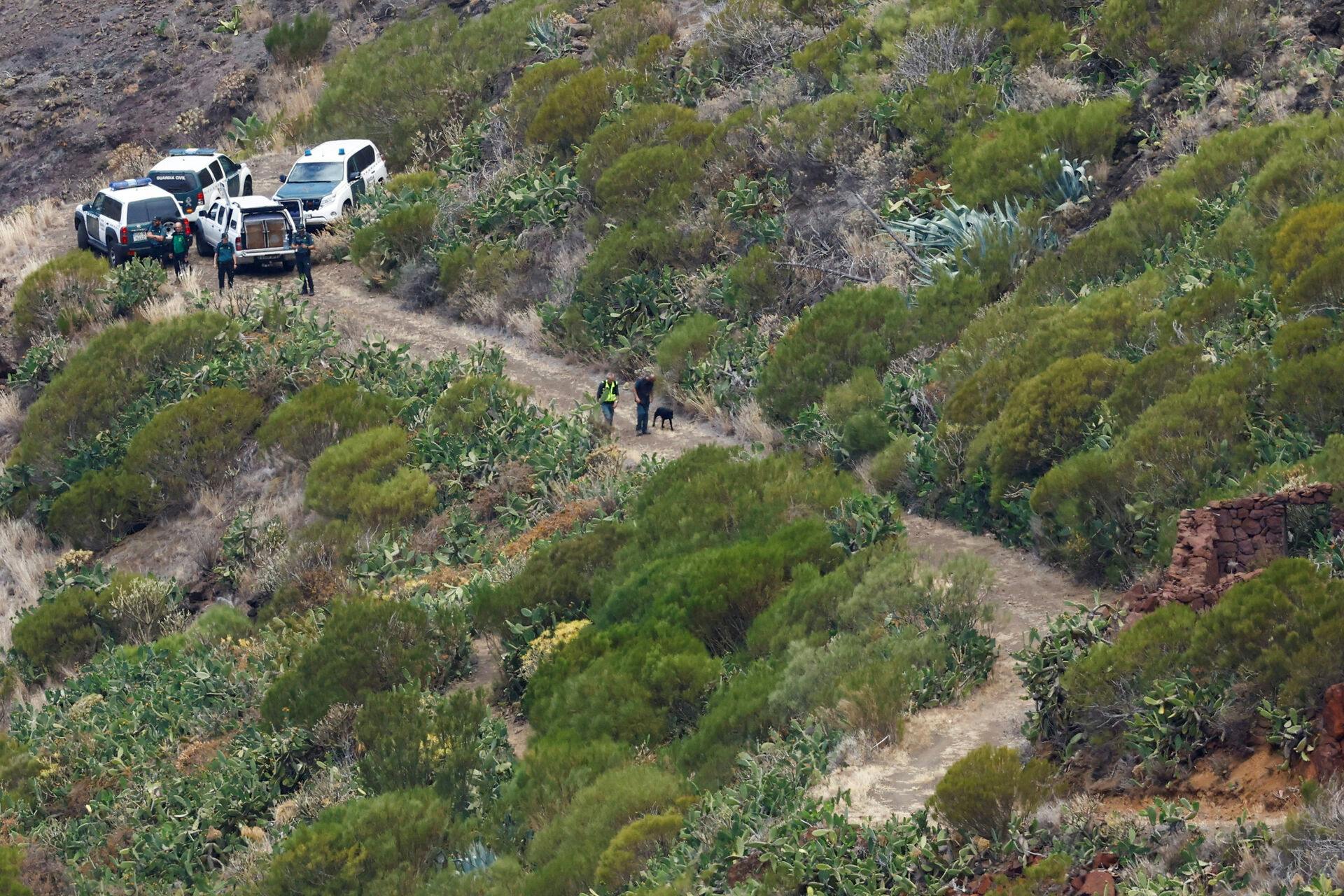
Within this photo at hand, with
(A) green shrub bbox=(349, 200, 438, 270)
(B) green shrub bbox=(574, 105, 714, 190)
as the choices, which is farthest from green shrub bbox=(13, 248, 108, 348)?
(B) green shrub bbox=(574, 105, 714, 190)

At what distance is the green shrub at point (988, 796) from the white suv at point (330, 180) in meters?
23.1

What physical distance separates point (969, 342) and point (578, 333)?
780 cm

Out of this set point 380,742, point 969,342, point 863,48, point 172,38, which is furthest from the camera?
point 172,38

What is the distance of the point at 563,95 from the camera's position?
34.0 metres

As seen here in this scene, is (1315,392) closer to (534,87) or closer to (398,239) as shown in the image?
(398,239)

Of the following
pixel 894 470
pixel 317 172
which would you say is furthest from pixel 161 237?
pixel 894 470

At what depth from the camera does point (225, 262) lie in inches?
1275

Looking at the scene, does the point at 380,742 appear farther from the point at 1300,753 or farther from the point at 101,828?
the point at 1300,753

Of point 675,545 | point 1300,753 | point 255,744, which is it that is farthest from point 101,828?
point 1300,753

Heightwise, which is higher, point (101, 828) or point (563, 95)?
point (563, 95)

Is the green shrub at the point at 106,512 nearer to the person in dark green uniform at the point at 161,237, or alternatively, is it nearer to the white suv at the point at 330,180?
the person in dark green uniform at the point at 161,237

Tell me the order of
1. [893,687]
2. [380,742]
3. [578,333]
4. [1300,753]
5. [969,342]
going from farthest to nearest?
[578,333]
[969,342]
[380,742]
[893,687]
[1300,753]

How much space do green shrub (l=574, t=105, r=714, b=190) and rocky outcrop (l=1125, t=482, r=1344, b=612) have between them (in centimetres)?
1691

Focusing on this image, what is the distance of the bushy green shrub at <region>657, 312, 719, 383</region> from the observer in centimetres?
2672
